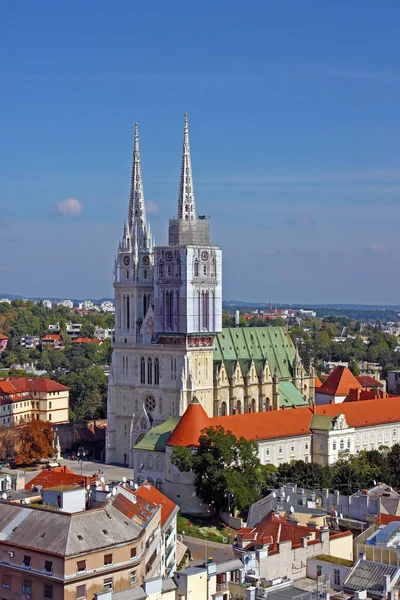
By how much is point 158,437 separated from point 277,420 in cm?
1160

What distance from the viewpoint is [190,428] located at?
269 ft

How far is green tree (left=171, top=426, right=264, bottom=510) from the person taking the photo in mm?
75500

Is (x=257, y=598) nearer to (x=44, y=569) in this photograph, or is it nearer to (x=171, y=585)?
(x=171, y=585)

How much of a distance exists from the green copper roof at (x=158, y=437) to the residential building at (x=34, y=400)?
88.7ft

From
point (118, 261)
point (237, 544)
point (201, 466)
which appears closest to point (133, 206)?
point (118, 261)

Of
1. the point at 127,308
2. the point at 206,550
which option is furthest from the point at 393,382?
the point at 206,550

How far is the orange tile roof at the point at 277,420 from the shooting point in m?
82.2

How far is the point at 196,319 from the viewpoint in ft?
324

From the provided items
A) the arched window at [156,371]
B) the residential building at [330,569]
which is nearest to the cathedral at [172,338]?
the arched window at [156,371]

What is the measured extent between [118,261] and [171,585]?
62337 mm

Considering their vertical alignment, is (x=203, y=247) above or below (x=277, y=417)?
above

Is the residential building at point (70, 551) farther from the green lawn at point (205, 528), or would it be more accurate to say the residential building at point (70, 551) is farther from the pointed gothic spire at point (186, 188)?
the pointed gothic spire at point (186, 188)

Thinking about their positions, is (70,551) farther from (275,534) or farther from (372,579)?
(275,534)

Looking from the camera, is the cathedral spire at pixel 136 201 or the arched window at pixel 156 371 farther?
the cathedral spire at pixel 136 201
